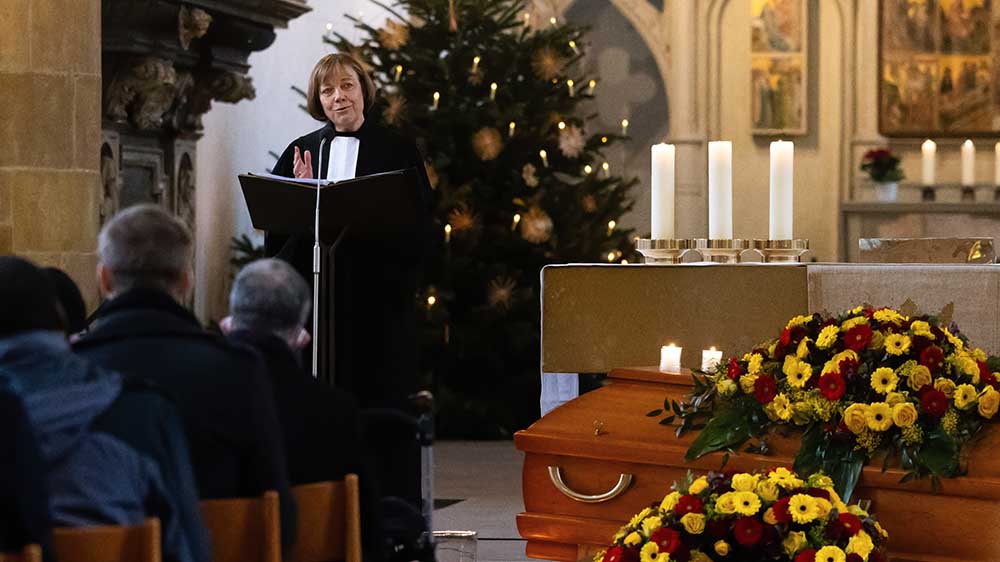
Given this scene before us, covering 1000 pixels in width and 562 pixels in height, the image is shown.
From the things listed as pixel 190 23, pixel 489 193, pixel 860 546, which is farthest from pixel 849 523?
pixel 489 193

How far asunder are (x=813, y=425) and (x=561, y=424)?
2.50 ft

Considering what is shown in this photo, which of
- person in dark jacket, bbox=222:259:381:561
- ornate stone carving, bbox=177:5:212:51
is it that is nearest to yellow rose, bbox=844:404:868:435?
person in dark jacket, bbox=222:259:381:561

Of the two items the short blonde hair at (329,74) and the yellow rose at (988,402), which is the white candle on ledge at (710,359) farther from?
the short blonde hair at (329,74)

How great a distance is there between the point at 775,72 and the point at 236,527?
1144 cm

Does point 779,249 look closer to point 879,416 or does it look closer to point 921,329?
point 921,329

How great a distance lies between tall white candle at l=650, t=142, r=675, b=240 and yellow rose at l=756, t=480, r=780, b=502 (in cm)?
147

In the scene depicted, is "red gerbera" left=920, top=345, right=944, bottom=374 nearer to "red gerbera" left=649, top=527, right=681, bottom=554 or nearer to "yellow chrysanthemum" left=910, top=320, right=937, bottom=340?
"yellow chrysanthemum" left=910, top=320, right=937, bottom=340

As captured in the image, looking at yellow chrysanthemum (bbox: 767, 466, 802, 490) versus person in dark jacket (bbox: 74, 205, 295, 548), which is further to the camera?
yellow chrysanthemum (bbox: 767, 466, 802, 490)

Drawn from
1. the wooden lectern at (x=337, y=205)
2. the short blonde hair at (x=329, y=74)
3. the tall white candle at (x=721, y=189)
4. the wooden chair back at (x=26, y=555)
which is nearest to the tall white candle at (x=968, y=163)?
the tall white candle at (x=721, y=189)

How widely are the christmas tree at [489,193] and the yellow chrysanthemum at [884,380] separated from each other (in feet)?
18.5

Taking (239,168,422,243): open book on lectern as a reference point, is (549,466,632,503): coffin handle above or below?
below

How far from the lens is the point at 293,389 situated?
3.29 metres

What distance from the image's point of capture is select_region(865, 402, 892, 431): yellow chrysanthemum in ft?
13.6

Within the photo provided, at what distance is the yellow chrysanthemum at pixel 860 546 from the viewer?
3727 millimetres
